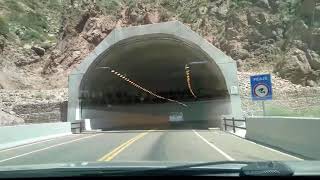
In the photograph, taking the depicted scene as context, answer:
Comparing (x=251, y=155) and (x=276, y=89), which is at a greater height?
(x=276, y=89)

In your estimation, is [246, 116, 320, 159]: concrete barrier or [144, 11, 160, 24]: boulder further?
[144, 11, 160, 24]: boulder

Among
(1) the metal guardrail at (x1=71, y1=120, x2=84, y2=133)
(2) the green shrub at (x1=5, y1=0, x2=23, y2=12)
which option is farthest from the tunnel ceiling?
(2) the green shrub at (x1=5, y1=0, x2=23, y2=12)

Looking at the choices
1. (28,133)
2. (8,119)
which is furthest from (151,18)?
(28,133)

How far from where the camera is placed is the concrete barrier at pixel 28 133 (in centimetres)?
2847

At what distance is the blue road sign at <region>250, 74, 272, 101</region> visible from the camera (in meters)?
28.1

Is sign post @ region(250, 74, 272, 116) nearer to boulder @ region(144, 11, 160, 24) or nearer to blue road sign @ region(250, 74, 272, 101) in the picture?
blue road sign @ region(250, 74, 272, 101)

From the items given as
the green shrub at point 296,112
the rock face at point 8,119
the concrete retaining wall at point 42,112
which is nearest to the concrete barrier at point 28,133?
the rock face at point 8,119

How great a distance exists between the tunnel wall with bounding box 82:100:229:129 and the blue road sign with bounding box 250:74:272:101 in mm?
19171

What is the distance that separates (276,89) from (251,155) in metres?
37.0

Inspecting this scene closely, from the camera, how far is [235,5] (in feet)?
237

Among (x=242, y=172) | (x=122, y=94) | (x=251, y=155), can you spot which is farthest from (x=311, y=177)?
(x=122, y=94)

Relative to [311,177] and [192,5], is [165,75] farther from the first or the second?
[311,177]

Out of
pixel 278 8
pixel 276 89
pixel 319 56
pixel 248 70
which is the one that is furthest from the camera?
pixel 278 8

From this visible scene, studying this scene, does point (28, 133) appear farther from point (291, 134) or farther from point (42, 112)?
point (42, 112)
